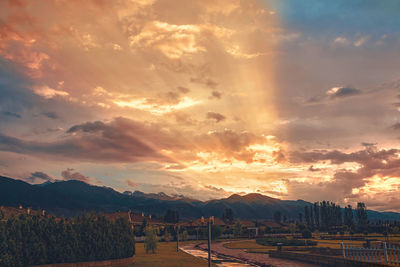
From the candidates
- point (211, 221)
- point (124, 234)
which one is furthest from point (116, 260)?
point (211, 221)

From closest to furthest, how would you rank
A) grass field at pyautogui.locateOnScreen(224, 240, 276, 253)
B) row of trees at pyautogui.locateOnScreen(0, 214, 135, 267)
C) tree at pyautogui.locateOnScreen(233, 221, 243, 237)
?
row of trees at pyautogui.locateOnScreen(0, 214, 135, 267) → grass field at pyautogui.locateOnScreen(224, 240, 276, 253) → tree at pyautogui.locateOnScreen(233, 221, 243, 237)

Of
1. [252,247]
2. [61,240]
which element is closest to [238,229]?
[252,247]

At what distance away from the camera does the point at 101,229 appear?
4225 cm

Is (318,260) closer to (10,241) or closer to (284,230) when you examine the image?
(10,241)

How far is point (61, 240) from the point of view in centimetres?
3862

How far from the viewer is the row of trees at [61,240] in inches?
1401

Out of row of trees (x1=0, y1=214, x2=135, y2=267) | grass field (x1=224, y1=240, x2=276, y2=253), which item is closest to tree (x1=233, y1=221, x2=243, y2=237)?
grass field (x1=224, y1=240, x2=276, y2=253)

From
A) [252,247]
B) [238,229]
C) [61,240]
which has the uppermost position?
[61,240]

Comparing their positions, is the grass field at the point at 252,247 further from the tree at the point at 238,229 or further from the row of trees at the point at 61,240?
the tree at the point at 238,229

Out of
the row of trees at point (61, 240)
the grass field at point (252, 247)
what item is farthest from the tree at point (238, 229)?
the row of trees at point (61, 240)

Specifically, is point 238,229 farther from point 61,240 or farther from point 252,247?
point 61,240

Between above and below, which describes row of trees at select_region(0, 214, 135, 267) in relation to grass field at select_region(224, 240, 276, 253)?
above

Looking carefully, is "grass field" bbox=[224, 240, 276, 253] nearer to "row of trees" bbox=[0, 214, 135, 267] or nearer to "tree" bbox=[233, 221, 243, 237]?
"row of trees" bbox=[0, 214, 135, 267]

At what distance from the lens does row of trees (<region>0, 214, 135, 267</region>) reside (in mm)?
35594
